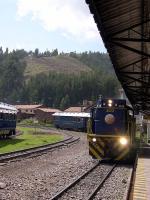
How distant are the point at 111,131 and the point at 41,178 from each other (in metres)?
8.05

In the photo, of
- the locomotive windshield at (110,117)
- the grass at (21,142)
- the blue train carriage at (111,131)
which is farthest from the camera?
the grass at (21,142)

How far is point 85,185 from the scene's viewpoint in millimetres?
16391

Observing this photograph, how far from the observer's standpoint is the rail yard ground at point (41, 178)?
1417 cm

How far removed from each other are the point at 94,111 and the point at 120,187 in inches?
384

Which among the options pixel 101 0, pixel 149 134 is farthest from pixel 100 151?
pixel 149 134

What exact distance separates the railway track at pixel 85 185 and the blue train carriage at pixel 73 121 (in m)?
54.3

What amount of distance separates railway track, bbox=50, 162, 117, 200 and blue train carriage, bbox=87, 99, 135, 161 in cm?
231

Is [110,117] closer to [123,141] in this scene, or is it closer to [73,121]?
[123,141]

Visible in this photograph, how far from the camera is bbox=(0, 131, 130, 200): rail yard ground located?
46.5 ft

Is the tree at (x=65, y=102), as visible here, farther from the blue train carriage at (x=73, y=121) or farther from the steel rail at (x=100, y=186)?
the steel rail at (x=100, y=186)

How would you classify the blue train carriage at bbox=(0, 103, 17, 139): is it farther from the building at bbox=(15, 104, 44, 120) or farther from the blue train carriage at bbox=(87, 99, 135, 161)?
the building at bbox=(15, 104, 44, 120)

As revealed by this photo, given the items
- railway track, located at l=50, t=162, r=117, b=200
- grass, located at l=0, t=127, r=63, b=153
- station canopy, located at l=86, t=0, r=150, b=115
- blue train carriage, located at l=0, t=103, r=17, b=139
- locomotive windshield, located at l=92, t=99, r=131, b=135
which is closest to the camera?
station canopy, located at l=86, t=0, r=150, b=115

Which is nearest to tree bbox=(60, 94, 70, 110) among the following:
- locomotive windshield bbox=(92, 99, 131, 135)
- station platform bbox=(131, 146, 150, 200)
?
locomotive windshield bbox=(92, 99, 131, 135)

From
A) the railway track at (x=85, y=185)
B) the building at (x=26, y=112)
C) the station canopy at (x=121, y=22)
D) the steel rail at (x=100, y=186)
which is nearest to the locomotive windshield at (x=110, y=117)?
the railway track at (x=85, y=185)
